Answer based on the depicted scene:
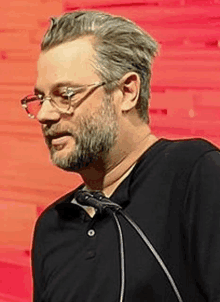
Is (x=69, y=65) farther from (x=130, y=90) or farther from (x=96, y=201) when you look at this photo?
(x=96, y=201)

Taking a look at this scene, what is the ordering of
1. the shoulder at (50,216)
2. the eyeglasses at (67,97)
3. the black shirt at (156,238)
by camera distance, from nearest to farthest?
the black shirt at (156,238) → the eyeglasses at (67,97) → the shoulder at (50,216)

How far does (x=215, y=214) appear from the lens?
915mm

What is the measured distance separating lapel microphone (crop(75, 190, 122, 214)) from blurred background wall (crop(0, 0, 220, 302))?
0.36m

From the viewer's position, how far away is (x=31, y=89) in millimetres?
1585

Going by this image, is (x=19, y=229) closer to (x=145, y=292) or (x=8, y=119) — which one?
(x=8, y=119)

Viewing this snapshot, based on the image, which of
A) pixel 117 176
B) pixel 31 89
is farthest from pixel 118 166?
pixel 31 89

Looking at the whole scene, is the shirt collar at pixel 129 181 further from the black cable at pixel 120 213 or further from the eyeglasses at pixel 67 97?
the eyeglasses at pixel 67 97

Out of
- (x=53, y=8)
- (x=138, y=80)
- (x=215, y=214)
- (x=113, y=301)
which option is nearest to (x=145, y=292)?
(x=113, y=301)

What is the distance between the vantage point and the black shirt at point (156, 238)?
3.02 feet

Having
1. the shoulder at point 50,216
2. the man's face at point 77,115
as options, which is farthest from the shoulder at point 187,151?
the shoulder at point 50,216

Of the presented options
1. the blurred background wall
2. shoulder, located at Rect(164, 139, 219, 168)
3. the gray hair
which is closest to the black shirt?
shoulder, located at Rect(164, 139, 219, 168)

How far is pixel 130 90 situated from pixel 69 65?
0.38ft

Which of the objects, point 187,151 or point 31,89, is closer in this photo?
point 187,151

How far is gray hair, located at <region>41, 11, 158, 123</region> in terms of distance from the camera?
1.04 meters
